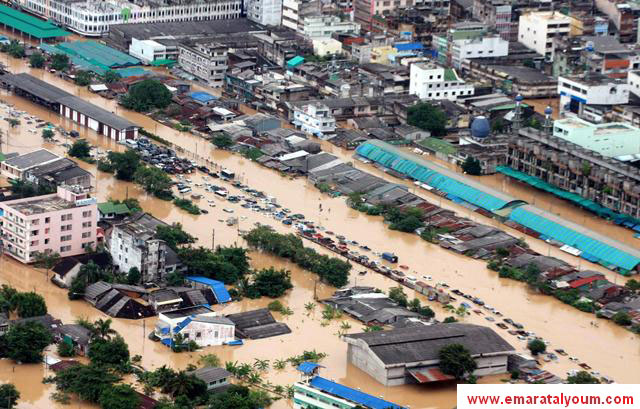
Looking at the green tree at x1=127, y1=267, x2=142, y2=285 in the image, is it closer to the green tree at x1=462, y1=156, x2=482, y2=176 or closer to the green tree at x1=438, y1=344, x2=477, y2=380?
the green tree at x1=438, y1=344, x2=477, y2=380

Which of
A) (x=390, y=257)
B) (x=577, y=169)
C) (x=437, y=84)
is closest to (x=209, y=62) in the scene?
(x=437, y=84)

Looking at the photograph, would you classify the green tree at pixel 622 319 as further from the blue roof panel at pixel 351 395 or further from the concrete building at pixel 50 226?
the concrete building at pixel 50 226

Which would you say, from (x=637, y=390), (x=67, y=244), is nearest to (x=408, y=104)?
(x=67, y=244)

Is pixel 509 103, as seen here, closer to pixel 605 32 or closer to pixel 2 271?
pixel 605 32

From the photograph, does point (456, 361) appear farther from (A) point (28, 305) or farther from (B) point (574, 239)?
(B) point (574, 239)

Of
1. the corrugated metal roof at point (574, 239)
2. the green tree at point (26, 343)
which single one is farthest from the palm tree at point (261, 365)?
the corrugated metal roof at point (574, 239)
